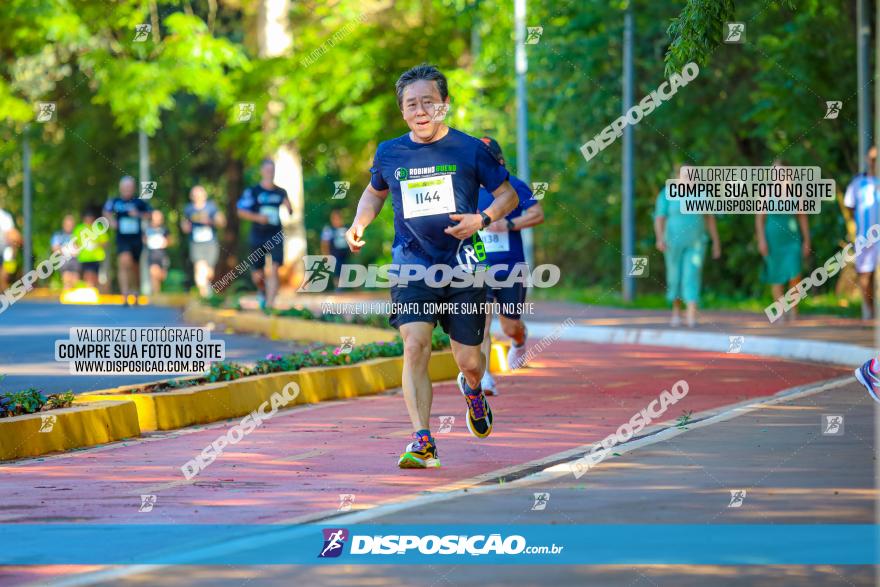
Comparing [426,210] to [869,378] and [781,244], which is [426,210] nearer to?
[869,378]

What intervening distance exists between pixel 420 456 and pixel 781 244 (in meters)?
12.8

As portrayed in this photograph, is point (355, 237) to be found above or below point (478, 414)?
above

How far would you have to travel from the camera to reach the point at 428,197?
9656 millimetres

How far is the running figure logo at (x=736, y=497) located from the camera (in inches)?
313

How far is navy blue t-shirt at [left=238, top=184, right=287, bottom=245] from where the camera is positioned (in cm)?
2316

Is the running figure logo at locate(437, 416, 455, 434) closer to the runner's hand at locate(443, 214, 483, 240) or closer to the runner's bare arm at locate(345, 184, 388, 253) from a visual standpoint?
the runner's bare arm at locate(345, 184, 388, 253)

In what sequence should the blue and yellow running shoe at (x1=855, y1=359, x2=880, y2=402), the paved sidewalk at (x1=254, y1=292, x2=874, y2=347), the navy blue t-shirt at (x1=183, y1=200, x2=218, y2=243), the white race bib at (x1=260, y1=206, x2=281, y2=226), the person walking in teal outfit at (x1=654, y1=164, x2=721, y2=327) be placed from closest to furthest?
the blue and yellow running shoe at (x1=855, y1=359, x2=880, y2=402)
the paved sidewalk at (x1=254, y1=292, x2=874, y2=347)
the person walking in teal outfit at (x1=654, y1=164, x2=721, y2=327)
the white race bib at (x1=260, y1=206, x2=281, y2=226)
the navy blue t-shirt at (x1=183, y1=200, x2=218, y2=243)

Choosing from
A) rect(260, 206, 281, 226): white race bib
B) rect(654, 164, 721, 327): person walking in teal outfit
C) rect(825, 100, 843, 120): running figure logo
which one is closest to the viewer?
rect(654, 164, 721, 327): person walking in teal outfit

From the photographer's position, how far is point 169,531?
7.52 metres

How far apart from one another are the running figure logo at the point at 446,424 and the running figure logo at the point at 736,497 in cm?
349

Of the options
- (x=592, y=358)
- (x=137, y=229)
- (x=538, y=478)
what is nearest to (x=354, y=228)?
(x=538, y=478)

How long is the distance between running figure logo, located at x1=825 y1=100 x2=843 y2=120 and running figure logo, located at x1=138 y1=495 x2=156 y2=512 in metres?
18.4

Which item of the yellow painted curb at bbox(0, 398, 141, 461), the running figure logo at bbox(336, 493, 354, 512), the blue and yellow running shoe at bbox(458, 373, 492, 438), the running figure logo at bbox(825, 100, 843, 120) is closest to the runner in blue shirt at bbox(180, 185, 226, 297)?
the running figure logo at bbox(825, 100, 843, 120)

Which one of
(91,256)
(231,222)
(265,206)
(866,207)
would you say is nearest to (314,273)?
(91,256)
